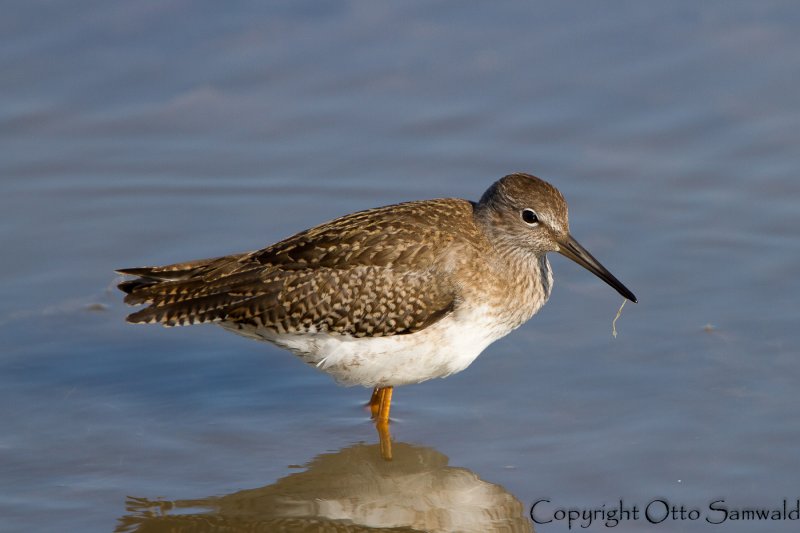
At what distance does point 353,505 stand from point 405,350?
1.35 meters

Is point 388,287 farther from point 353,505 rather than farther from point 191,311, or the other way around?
point 353,505

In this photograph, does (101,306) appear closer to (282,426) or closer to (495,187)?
(282,426)

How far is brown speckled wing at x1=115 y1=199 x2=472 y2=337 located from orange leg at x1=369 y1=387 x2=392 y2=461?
70 cm

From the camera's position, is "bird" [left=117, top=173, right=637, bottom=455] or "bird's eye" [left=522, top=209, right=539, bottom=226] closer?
"bird" [left=117, top=173, right=637, bottom=455]

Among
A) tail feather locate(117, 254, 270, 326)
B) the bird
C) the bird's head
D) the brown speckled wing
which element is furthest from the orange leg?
the bird's head

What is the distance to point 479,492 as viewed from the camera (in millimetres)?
9766

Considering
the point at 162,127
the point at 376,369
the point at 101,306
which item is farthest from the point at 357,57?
the point at 376,369

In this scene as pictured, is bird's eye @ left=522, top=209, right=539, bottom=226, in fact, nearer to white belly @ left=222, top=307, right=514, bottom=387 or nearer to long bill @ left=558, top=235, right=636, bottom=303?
long bill @ left=558, top=235, right=636, bottom=303

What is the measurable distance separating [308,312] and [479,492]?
203 cm

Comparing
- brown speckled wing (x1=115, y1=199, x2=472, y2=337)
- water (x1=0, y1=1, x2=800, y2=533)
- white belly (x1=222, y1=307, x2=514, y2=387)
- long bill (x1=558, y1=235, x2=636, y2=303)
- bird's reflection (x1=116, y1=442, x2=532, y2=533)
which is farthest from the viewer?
long bill (x1=558, y1=235, x2=636, y2=303)

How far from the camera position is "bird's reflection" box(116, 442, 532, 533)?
9383 millimetres

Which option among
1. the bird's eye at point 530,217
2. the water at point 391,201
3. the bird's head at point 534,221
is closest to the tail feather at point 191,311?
the water at point 391,201

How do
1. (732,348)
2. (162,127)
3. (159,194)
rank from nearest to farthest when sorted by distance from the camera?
(732,348) < (159,194) < (162,127)

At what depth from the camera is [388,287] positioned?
34.7 feet
